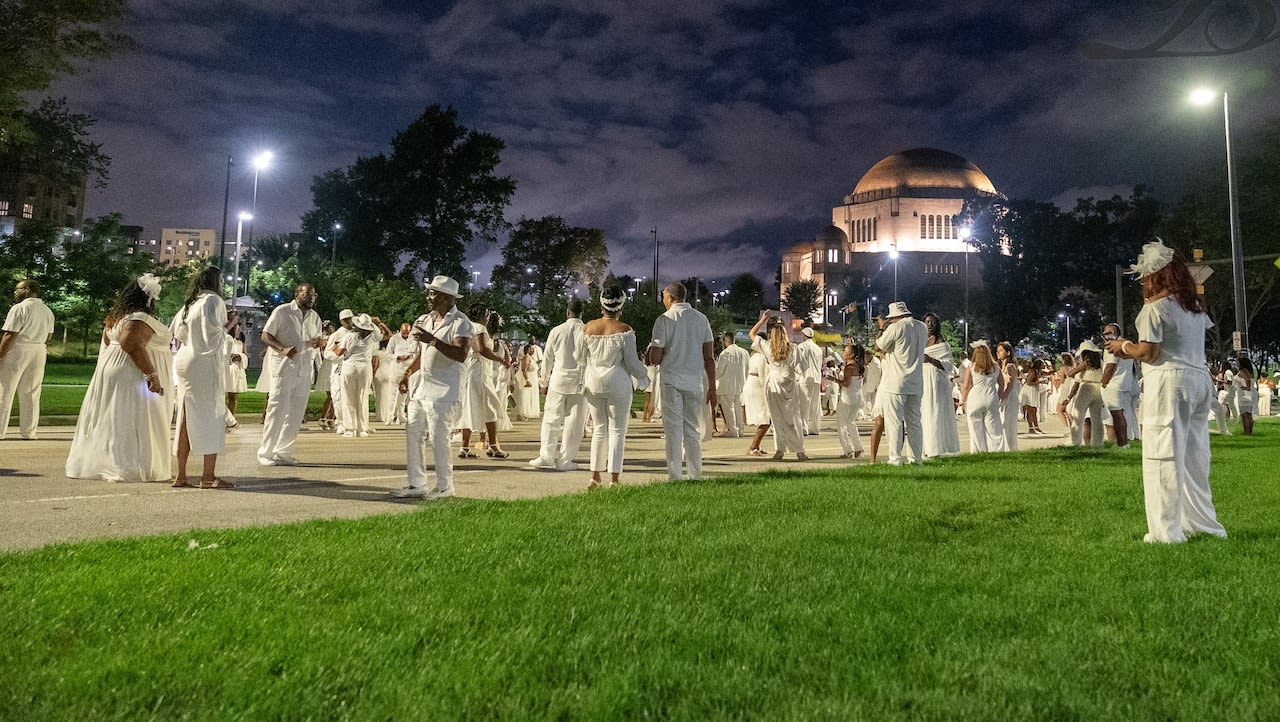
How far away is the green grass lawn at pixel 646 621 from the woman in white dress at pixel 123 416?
11.4 ft

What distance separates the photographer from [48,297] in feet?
130

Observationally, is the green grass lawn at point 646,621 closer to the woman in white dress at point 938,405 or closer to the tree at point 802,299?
the woman in white dress at point 938,405

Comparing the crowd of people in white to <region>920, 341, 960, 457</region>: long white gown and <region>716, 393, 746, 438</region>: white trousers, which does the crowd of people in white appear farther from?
<region>716, 393, 746, 438</region>: white trousers

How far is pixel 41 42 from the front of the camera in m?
23.9

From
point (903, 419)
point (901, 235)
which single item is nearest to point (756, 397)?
point (903, 419)

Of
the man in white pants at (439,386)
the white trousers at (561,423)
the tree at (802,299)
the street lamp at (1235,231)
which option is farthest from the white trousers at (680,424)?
the tree at (802,299)

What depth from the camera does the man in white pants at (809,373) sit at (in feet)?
51.2

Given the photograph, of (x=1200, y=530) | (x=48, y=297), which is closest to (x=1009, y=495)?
(x=1200, y=530)

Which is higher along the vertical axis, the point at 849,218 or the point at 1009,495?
the point at 849,218

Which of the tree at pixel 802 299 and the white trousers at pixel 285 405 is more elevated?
the tree at pixel 802 299

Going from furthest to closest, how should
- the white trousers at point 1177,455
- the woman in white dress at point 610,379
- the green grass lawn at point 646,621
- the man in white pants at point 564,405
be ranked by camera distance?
the man in white pants at point 564,405
the woman in white dress at point 610,379
the white trousers at point 1177,455
the green grass lawn at point 646,621

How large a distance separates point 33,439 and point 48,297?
32.3m

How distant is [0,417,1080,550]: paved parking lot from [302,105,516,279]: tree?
43.1 meters

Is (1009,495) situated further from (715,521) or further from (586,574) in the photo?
(586,574)
